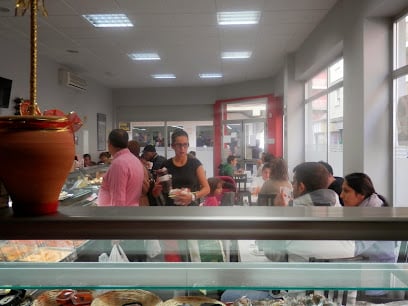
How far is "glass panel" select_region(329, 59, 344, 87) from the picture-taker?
20.8ft

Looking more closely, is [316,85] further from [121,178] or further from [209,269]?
[209,269]

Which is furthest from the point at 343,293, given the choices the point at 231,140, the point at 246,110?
the point at 231,140

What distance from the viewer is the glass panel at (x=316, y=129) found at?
292 inches

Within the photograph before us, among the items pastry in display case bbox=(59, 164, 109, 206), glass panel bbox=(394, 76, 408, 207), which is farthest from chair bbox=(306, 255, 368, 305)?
glass panel bbox=(394, 76, 408, 207)

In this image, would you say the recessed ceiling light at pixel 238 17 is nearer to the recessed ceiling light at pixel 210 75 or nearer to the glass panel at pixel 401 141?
the glass panel at pixel 401 141

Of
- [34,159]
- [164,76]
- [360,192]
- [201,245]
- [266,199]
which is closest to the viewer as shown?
[34,159]

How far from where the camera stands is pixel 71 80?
9.38m

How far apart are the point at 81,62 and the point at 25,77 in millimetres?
1846

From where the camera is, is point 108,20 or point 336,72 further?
point 336,72

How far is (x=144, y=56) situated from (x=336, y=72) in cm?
430

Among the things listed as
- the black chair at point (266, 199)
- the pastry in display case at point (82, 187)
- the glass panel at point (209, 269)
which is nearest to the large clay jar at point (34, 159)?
the glass panel at point (209, 269)

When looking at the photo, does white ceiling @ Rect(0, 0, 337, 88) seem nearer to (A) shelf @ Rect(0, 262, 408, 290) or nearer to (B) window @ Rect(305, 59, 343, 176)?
(B) window @ Rect(305, 59, 343, 176)

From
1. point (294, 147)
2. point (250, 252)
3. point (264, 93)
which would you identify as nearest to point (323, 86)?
point (294, 147)

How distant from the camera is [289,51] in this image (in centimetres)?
849
